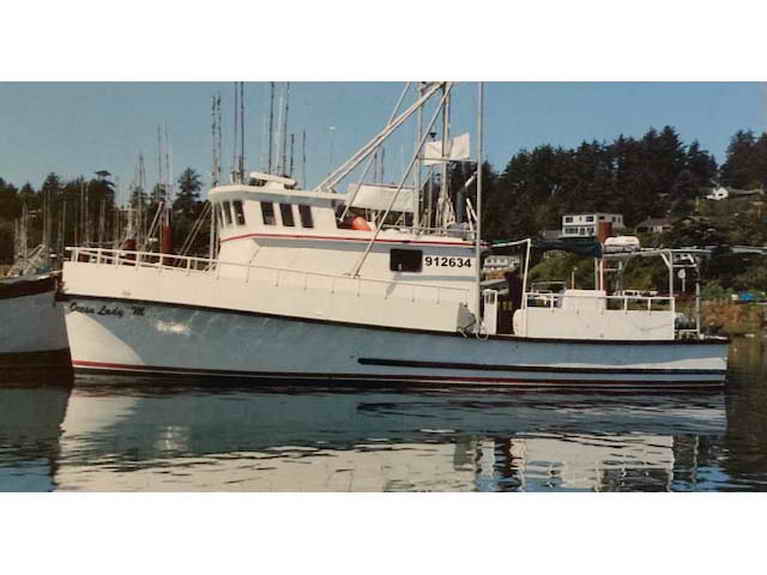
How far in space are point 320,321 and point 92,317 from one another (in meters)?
2.96

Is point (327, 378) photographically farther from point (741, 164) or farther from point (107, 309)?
point (741, 164)

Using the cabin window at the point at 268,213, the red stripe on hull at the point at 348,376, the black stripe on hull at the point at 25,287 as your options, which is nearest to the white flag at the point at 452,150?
the cabin window at the point at 268,213

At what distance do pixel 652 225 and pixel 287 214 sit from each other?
15.3 m

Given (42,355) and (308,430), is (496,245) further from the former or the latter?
(42,355)

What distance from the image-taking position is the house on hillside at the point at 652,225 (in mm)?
24678

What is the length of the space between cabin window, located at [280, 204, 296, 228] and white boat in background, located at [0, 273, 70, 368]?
4074 mm

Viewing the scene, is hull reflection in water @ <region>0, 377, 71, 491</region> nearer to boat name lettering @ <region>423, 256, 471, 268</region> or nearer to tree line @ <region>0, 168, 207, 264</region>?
tree line @ <region>0, 168, 207, 264</region>

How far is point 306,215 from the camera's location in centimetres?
1273

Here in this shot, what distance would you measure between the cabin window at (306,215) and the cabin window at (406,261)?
123 centimetres

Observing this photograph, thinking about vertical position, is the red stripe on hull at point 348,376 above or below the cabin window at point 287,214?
below

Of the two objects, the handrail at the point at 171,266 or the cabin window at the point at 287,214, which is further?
the cabin window at the point at 287,214

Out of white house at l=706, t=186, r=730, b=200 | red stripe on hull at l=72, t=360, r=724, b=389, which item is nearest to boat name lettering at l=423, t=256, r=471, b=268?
red stripe on hull at l=72, t=360, r=724, b=389

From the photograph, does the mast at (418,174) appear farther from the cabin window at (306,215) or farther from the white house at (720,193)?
the white house at (720,193)

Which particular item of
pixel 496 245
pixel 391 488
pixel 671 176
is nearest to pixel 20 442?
pixel 391 488
